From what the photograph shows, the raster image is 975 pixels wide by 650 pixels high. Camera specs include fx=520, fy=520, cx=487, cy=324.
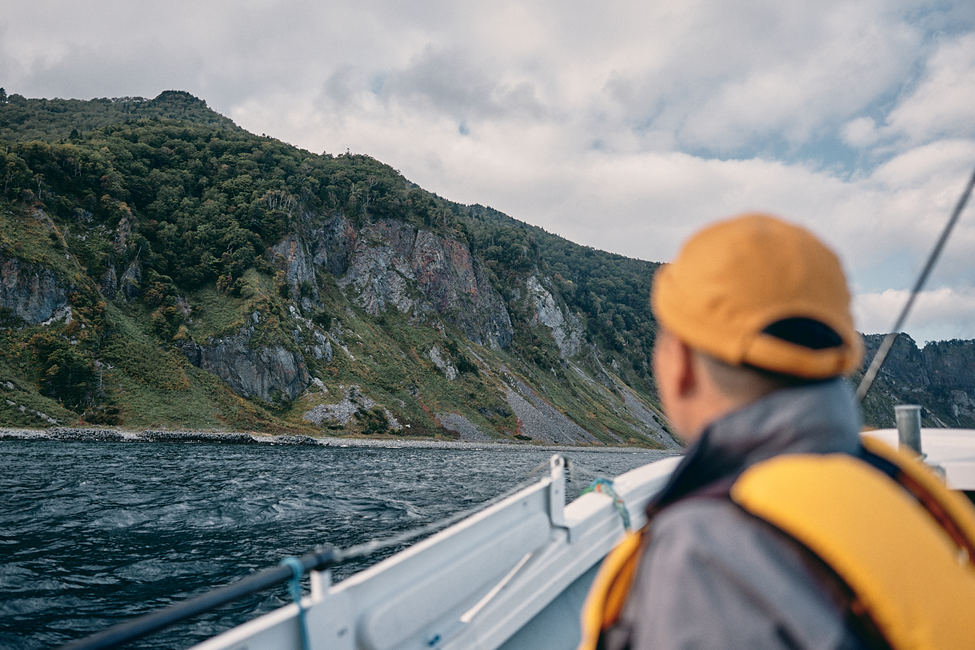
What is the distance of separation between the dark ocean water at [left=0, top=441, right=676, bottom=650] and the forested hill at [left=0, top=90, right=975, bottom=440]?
2437 cm

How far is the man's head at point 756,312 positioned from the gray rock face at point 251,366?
64.1 meters

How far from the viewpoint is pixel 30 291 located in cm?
4900

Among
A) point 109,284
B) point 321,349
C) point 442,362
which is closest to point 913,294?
point 321,349

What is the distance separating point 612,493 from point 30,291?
207 ft

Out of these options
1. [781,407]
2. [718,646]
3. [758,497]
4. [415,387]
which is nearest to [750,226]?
[781,407]

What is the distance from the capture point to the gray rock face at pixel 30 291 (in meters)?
47.9

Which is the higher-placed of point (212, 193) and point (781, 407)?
point (212, 193)

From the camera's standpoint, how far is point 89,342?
166ft

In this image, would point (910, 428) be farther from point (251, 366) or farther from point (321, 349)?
point (321, 349)

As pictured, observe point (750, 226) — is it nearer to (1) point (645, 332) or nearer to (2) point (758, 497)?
(2) point (758, 497)

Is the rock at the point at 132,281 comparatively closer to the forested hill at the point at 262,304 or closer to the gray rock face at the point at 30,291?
the forested hill at the point at 262,304

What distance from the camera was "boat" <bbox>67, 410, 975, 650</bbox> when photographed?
2.29 m

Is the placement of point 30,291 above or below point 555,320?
below

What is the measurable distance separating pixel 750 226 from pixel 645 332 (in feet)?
483
